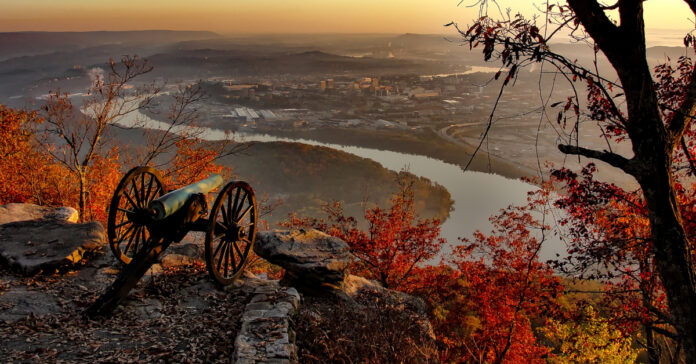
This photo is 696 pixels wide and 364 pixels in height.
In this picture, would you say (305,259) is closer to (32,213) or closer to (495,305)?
(32,213)

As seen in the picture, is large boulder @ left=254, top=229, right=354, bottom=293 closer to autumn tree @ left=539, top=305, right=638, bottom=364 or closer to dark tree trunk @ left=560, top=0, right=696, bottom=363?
dark tree trunk @ left=560, top=0, right=696, bottom=363

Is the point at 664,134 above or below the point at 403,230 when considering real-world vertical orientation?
above

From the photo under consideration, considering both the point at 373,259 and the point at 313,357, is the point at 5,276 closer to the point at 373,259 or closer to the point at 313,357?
the point at 313,357

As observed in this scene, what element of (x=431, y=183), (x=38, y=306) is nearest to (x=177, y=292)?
(x=38, y=306)

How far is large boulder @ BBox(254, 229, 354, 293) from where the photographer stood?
8727mm

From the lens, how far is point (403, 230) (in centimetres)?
2302

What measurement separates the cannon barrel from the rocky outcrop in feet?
9.36

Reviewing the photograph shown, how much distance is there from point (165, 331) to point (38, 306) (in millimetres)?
2010

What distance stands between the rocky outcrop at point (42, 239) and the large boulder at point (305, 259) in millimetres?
3285

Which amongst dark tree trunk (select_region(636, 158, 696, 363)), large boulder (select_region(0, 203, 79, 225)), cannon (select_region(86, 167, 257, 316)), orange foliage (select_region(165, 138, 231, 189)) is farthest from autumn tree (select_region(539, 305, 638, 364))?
orange foliage (select_region(165, 138, 231, 189))

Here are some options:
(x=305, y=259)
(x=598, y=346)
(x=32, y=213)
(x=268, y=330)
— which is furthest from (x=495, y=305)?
(x=32, y=213)

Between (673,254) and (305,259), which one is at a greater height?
(673,254)

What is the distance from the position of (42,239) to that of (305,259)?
504cm

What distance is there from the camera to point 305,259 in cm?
883
